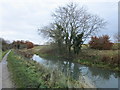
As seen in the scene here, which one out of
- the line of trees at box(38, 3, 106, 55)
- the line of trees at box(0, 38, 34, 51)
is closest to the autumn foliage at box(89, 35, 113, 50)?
the line of trees at box(38, 3, 106, 55)

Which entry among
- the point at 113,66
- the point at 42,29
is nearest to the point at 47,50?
the point at 42,29

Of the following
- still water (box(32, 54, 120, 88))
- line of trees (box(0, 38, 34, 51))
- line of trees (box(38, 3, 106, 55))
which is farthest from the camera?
line of trees (box(0, 38, 34, 51))

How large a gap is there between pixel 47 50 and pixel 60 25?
29.5 feet

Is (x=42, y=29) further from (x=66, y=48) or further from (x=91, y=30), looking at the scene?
(x=91, y=30)

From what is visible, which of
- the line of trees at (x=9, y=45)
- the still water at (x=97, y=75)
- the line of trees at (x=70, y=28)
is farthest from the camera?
the line of trees at (x=9, y=45)

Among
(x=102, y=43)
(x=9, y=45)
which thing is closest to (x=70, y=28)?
(x=102, y=43)

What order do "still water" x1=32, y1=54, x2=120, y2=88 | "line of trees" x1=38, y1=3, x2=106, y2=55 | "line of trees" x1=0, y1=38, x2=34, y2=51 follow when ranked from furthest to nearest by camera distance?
"line of trees" x1=0, y1=38, x2=34, y2=51 < "line of trees" x1=38, y1=3, x2=106, y2=55 < "still water" x1=32, y1=54, x2=120, y2=88

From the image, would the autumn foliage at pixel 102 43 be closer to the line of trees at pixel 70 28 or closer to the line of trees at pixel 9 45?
the line of trees at pixel 70 28

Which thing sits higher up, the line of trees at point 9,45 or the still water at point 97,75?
the line of trees at point 9,45

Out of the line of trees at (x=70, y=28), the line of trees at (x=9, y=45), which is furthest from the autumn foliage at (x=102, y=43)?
the line of trees at (x=9, y=45)

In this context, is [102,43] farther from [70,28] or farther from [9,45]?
[9,45]

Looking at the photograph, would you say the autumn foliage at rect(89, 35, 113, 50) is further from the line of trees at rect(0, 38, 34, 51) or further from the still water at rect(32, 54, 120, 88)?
the line of trees at rect(0, 38, 34, 51)

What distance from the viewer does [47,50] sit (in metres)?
33.2

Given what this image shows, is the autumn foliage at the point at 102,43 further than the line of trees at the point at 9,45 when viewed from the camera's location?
No
